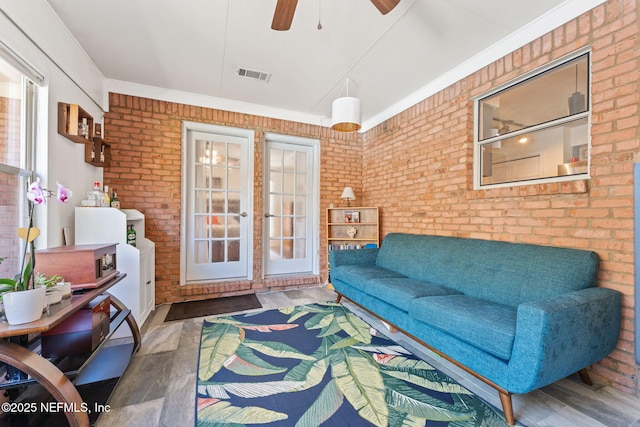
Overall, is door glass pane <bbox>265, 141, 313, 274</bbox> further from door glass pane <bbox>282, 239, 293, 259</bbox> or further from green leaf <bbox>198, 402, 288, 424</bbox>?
green leaf <bbox>198, 402, 288, 424</bbox>

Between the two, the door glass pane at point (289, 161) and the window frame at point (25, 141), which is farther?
the door glass pane at point (289, 161)

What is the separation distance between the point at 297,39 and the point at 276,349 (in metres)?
2.70

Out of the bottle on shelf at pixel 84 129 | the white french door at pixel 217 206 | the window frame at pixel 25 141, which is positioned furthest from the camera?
the white french door at pixel 217 206

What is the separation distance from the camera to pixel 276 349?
7.21 ft

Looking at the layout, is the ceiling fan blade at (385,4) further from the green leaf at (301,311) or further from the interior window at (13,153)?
the green leaf at (301,311)

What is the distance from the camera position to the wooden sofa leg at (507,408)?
144 centimetres

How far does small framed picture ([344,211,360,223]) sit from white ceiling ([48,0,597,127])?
5.71 feet

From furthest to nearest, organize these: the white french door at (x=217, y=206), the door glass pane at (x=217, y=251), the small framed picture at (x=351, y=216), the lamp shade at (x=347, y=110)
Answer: the small framed picture at (x=351, y=216) → the door glass pane at (x=217, y=251) → the white french door at (x=217, y=206) → the lamp shade at (x=347, y=110)

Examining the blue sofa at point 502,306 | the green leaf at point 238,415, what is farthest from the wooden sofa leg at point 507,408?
the green leaf at point 238,415

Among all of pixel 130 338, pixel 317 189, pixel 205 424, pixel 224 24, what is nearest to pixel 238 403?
pixel 205 424

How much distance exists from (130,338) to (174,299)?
1083 millimetres

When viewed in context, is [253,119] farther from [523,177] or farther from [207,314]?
[523,177]

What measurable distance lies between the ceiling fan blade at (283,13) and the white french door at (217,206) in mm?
2244

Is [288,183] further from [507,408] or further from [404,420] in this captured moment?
[507,408]
